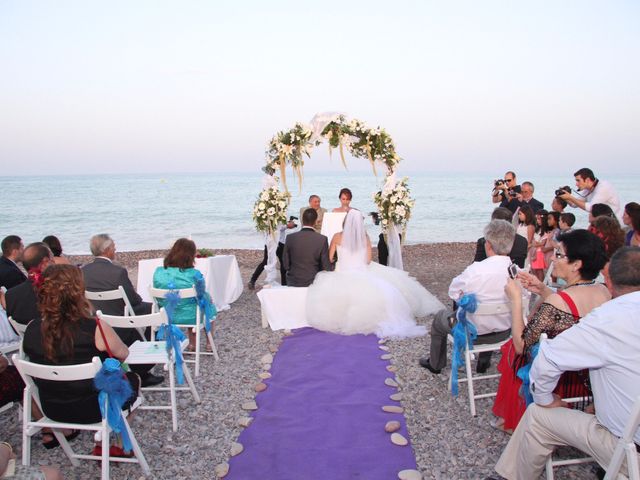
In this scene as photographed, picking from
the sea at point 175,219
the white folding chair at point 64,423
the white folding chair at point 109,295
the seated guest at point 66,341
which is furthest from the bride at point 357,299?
the sea at point 175,219

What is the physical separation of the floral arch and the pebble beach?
2.78 meters

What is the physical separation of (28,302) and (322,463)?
2.70 meters

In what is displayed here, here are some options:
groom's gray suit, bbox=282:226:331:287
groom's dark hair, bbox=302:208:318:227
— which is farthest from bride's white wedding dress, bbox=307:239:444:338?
groom's dark hair, bbox=302:208:318:227

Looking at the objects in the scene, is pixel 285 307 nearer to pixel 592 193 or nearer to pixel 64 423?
pixel 64 423

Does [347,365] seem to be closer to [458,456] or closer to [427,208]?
[458,456]

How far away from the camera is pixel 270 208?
8117 millimetres

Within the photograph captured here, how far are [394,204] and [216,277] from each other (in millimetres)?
3187

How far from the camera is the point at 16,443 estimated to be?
3838 mm

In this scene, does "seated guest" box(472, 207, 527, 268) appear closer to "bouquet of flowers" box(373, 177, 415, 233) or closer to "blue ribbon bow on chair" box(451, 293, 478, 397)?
"blue ribbon bow on chair" box(451, 293, 478, 397)

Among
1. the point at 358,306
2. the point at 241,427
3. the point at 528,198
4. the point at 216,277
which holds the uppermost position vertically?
the point at 528,198

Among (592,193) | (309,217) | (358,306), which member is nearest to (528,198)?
(592,193)

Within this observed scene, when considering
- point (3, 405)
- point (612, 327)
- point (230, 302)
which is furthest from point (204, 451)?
point (230, 302)

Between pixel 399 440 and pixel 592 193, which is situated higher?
pixel 592 193

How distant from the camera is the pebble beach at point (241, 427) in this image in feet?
10.9
